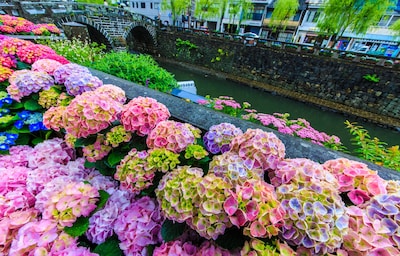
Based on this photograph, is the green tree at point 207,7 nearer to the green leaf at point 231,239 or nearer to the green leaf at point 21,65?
the green leaf at point 21,65

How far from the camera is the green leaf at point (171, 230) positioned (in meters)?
0.73

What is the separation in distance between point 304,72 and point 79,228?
1332 cm

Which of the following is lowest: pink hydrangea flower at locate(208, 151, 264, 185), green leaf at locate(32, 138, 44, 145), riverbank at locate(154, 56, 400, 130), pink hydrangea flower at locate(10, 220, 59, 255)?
riverbank at locate(154, 56, 400, 130)

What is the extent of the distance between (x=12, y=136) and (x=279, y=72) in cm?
1326

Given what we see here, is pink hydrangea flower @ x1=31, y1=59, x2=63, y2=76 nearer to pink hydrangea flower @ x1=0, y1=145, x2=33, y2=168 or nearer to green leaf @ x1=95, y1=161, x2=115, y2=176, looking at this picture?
pink hydrangea flower @ x1=0, y1=145, x2=33, y2=168

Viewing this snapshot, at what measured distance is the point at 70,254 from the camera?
76 centimetres

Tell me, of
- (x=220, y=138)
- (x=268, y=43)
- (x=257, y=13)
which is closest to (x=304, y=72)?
(x=268, y=43)

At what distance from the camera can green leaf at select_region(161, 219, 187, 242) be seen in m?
0.73

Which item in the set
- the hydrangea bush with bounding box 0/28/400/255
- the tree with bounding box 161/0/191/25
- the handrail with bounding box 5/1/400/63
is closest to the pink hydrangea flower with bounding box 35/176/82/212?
the hydrangea bush with bounding box 0/28/400/255

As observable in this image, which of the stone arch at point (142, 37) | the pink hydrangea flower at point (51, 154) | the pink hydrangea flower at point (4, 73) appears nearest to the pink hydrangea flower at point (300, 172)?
the pink hydrangea flower at point (51, 154)

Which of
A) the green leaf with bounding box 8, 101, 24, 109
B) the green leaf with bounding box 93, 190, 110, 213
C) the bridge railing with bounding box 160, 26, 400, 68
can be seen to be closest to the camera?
the green leaf with bounding box 93, 190, 110, 213

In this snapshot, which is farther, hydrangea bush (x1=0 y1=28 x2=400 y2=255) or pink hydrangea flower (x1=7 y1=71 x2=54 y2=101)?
pink hydrangea flower (x1=7 y1=71 x2=54 y2=101)

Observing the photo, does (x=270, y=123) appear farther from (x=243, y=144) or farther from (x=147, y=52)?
(x=147, y=52)

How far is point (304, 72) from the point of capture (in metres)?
11.3
